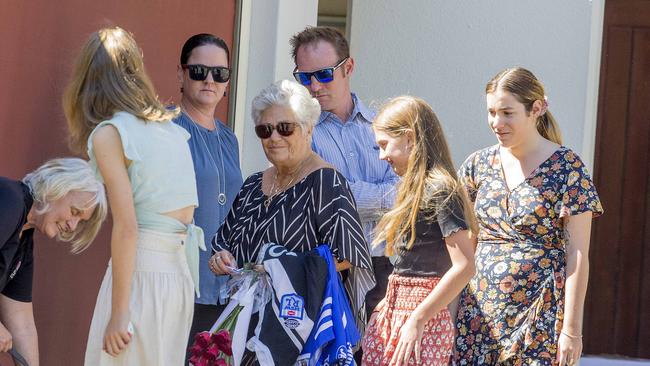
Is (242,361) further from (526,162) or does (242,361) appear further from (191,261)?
(526,162)

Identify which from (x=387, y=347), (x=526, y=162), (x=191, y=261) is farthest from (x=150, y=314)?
(x=526, y=162)

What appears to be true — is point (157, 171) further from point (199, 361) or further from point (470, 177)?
point (470, 177)

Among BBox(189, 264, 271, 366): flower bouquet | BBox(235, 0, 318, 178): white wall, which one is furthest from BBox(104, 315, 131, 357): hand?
BBox(235, 0, 318, 178): white wall

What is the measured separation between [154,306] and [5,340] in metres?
0.45

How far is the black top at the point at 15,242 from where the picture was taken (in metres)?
3.06

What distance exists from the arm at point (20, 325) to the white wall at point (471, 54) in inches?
139

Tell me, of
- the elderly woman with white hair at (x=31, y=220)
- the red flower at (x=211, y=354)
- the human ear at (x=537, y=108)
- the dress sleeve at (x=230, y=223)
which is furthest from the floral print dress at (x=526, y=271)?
the elderly woman with white hair at (x=31, y=220)

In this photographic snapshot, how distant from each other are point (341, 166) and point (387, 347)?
938 mm

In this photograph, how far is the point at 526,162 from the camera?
4.04 metres

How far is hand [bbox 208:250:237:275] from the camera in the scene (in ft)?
11.8

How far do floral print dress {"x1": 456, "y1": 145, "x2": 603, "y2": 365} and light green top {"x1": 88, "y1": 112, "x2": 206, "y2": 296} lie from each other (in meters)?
1.12

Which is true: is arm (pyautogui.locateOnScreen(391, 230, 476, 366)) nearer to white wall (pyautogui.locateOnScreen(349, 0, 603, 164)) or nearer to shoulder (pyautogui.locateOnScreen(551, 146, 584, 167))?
shoulder (pyautogui.locateOnScreen(551, 146, 584, 167))

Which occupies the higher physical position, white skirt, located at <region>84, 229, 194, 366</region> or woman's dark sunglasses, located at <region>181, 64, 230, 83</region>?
woman's dark sunglasses, located at <region>181, 64, 230, 83</region>

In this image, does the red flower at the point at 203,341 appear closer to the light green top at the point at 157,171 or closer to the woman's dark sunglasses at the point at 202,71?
the light green top at the point at 157,171
